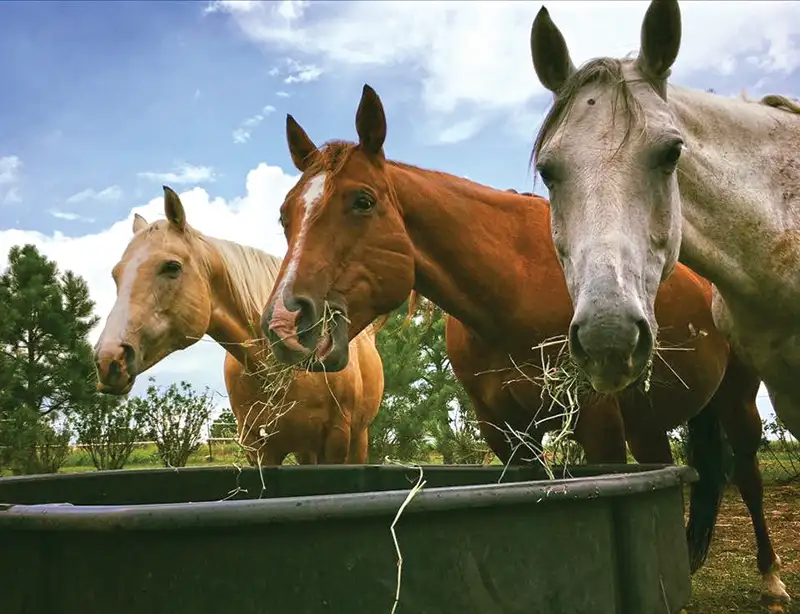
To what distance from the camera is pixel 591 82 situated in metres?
2.10

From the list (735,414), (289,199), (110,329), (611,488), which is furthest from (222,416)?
(611,488)

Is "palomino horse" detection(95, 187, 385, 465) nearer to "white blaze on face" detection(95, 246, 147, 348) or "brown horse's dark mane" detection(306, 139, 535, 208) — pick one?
"white blaze on face" detection(95, 246, 147, 348)

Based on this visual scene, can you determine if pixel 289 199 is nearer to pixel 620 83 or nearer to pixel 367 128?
pixel 367 128

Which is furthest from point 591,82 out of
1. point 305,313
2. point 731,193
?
point 305,313

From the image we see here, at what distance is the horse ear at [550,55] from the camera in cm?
222

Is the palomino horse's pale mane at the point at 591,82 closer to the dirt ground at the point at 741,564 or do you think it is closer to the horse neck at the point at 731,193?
the horse neck at the point at 731,193

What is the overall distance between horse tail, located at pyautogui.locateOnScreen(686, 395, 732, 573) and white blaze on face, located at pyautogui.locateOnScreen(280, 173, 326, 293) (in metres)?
2.29

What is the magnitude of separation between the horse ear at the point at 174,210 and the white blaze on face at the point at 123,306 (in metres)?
0.29

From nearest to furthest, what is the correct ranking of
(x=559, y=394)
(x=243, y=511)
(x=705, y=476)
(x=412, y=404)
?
1. (x=243, y=511)
2. (x=559, y=394)
3. (x=705, y=476)
4. (x=412, y=404)

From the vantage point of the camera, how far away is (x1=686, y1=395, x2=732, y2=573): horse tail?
3.53m

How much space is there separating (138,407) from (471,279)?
768 cm

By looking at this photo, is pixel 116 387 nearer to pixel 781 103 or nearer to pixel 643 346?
pixel 643 346

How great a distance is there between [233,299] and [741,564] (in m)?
3.40

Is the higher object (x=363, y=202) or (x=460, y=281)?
(x=363, y=202)
